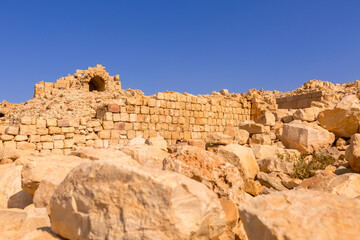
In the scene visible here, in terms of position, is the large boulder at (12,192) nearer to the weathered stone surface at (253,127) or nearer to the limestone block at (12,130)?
the limestone block at (12,130)

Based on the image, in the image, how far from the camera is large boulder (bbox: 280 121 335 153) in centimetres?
564

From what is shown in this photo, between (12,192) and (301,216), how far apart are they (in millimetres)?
3361

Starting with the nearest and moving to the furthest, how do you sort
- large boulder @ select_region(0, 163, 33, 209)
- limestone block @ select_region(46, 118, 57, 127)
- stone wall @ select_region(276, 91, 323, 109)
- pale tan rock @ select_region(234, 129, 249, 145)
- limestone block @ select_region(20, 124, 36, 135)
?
1. large boulder @ select_region(0, 163, 33, 209)
2. pale tan rock @ select_region(234, 129, 249, 145)
3. limestone block @ select_region(20, 124, 36, 135)
4. limestone block @ select_region(46, 118, 57, 127)
5. stone wall @ select_region(276, 91, 323, 109)

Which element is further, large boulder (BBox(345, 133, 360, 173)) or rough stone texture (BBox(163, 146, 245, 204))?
large boulder (BBox(345, 133, 360, 173))

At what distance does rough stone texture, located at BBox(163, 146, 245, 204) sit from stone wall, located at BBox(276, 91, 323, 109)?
12871 millimetres

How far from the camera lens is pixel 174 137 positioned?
1092 centimetres

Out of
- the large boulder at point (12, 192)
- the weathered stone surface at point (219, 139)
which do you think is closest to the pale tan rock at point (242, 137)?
the weathered stone surface at point (219, 139)

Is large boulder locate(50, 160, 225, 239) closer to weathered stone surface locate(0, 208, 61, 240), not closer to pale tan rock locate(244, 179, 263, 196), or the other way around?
weathered stone surface locate(0, 208, 61, 240)

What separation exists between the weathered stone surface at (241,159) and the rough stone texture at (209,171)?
130 cm

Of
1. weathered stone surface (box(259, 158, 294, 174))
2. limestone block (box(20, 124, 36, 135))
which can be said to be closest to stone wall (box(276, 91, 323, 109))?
weathered stone surface (box(259, 158, 294, 174))

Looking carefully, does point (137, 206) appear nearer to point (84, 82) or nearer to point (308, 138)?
point (308, 138)

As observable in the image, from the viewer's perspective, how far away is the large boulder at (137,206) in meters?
1.48

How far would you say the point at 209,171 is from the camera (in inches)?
109

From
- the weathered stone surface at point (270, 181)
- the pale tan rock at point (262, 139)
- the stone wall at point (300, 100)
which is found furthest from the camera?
the stone wall at point (300, 100)
